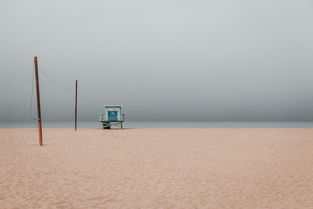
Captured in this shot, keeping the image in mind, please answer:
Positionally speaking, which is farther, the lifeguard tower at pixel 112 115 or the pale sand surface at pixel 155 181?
the lifeguard tower at pixel 112 115

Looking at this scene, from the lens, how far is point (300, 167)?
13070 millimetres

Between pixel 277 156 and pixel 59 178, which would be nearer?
pixel 59 178

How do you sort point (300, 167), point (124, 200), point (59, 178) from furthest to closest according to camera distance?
point (300, 167) < point (59, 178) < point (124, 200)

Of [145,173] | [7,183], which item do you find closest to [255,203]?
[145,173]

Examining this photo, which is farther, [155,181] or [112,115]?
[112,115]

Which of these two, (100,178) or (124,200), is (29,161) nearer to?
(100,178)

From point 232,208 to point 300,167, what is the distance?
274 inches

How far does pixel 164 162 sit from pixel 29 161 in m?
5.81

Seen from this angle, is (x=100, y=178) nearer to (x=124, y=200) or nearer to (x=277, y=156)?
(x=124, y=200)

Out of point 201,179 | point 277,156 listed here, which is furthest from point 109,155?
point 277,156

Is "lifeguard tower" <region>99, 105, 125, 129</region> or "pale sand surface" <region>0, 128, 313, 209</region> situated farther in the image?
"lifeguard tower" <region>99, 105, 125, 129</region>

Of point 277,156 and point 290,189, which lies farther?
point 277,156

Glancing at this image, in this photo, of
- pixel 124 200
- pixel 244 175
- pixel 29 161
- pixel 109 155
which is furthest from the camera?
pixel 109 155

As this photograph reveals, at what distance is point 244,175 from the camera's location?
11445 mm
